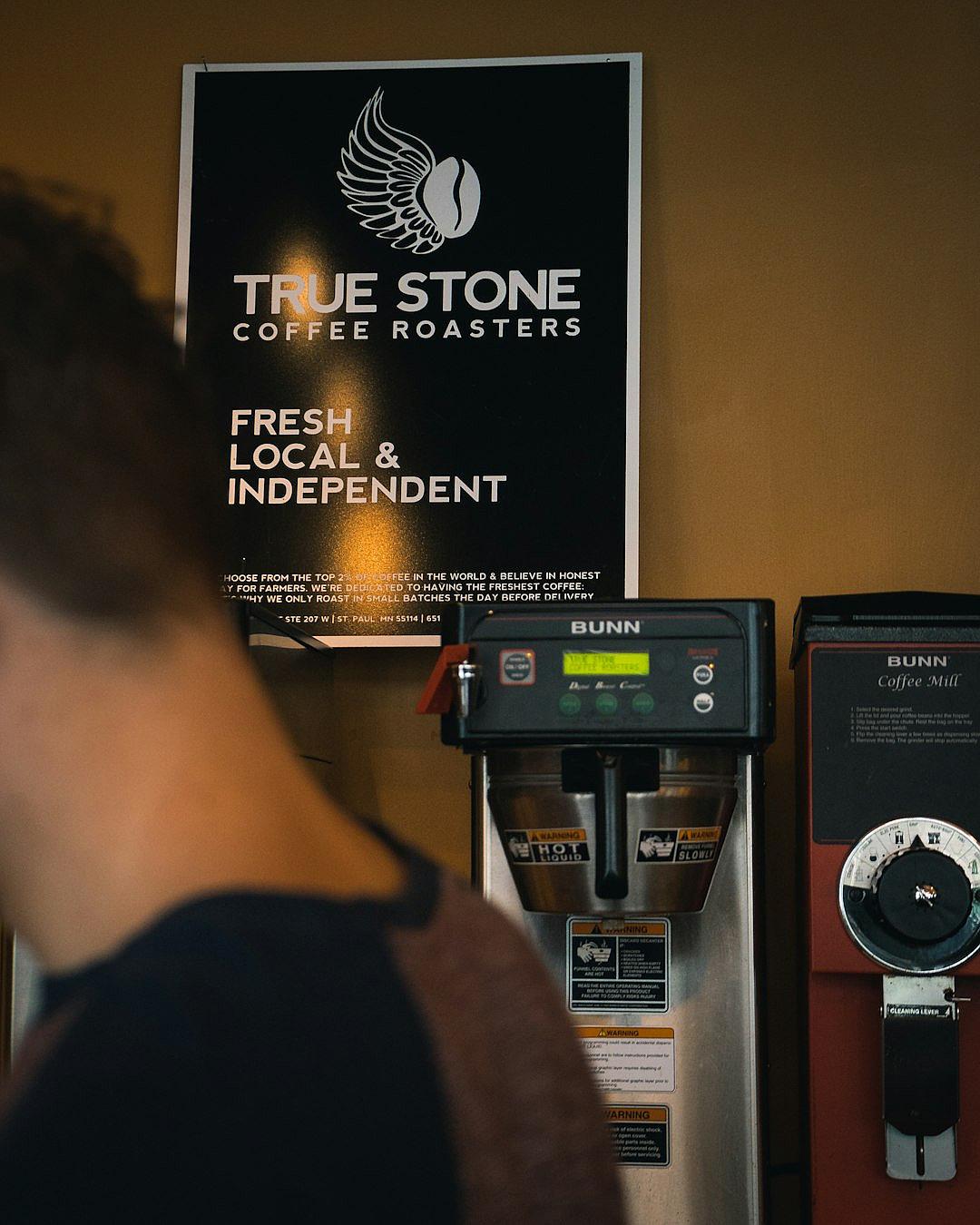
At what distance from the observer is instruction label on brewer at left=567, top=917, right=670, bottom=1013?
1705 mm

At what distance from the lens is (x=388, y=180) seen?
236 cm

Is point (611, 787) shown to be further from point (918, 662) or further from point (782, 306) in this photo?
point (782, 306)

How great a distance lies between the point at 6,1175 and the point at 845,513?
2012mm

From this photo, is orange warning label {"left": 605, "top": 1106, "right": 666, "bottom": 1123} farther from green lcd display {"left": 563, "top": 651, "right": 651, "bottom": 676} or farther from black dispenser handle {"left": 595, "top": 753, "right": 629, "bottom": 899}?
green lcd display {"left": 563, "top": 651, "right": 651, "bottom": 676}

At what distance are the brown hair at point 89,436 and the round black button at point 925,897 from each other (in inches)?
50.8

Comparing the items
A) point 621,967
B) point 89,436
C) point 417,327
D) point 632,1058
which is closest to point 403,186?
point 417,327

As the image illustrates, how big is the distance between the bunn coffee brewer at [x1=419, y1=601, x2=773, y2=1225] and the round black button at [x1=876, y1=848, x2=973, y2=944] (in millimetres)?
163

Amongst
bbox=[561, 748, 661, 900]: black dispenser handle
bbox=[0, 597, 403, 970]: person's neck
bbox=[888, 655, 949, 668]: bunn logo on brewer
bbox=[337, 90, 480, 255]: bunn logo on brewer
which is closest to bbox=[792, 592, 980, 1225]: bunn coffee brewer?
bbox=[888, 655, 949, 668]: bunn logo on brewer

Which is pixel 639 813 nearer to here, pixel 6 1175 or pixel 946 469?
pixel 946 469

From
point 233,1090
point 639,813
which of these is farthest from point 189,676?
point 639,813

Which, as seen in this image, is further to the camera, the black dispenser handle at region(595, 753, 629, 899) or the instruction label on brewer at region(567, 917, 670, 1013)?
the instruction label on brewer at region(567, 917, 670, 1013)

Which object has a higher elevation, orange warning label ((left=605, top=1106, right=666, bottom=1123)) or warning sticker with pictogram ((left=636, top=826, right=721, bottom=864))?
warning sticker with pictogram ((left=636, top=826, right=721, bottom=864))

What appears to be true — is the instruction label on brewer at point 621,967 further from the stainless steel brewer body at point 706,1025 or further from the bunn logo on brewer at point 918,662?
the bunn logo on brewer at point 918,662

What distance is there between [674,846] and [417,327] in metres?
1.07
